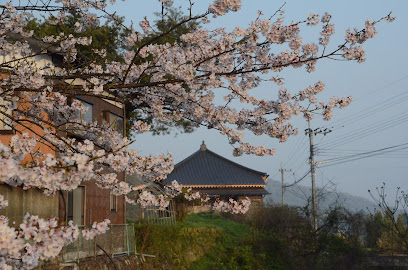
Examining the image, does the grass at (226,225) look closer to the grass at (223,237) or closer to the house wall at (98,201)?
the grass at (223,237)

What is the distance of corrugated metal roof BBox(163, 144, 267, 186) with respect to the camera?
124 ft

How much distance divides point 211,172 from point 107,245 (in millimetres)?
23471

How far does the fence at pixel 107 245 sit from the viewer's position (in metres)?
14.6

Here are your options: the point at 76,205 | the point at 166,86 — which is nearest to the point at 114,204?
the point at 76,205

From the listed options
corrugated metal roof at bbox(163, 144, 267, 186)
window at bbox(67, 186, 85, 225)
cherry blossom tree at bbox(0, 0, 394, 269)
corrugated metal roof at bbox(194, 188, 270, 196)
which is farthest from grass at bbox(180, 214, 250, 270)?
cherry blossom tree at bbox(0, 0, 394, 269)

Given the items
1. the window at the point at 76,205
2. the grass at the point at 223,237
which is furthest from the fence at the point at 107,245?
the grass at the point at 223,237

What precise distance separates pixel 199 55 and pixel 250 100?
140cm

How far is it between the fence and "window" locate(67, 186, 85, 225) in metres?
1.73

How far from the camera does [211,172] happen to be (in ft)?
130

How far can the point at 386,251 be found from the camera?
22.9m

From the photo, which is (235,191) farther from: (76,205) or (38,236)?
(38,236)

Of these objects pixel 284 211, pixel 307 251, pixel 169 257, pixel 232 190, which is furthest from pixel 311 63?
pixel 232 190

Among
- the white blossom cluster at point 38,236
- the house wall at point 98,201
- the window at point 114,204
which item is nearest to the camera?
the white blossom cluster at point 38,236

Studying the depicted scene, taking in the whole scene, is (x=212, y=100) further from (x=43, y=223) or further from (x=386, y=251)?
(x=386, y=251)
